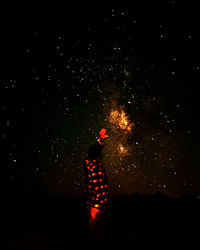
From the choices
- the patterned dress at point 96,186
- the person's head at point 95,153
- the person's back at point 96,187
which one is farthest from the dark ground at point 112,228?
the person's head at point 95,153

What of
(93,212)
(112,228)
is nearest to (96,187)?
(93,212)

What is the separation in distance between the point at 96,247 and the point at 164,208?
16.7ft

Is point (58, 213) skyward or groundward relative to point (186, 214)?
skyward

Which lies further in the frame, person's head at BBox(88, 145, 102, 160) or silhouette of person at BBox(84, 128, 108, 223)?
person's head at BBox(88, 145, 102, 160)

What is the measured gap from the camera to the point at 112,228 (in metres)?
6.75

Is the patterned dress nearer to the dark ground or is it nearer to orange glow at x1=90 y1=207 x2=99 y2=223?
orange glow at x1=90 y1=207 x2=99 y2=223

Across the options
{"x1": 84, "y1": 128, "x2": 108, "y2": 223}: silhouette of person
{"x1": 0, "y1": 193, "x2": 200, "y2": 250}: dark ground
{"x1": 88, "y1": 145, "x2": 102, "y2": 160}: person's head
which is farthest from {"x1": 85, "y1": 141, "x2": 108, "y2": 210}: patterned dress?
{"x1": 0, "y1": 193, "x2": 200, "y2": 250}: dark ground

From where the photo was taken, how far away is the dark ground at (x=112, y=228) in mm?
5616

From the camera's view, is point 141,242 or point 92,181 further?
point 141,242

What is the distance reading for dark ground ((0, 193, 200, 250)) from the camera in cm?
562

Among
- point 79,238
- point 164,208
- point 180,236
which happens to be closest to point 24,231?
point 79,238

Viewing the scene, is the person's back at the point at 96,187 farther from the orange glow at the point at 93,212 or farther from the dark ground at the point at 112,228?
the dark ground at the point at 112,228

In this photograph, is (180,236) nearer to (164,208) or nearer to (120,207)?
(164,208)

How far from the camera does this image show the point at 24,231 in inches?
267
